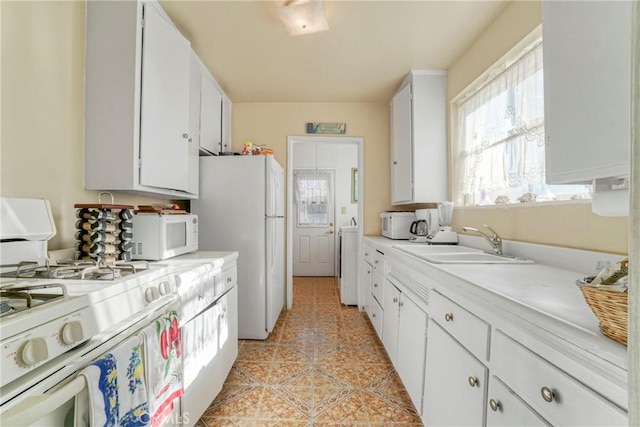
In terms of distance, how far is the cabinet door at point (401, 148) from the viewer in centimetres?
287

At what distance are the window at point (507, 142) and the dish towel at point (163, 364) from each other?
189 centimetres

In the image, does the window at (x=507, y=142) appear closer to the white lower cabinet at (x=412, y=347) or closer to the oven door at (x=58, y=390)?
the white lower cabinet at (x=412, y=347)

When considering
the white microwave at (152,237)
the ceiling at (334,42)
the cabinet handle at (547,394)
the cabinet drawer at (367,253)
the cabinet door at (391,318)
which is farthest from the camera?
the cabinet drawer at (367,253)

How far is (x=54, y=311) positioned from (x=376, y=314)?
241 centimetres

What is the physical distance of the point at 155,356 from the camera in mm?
1011

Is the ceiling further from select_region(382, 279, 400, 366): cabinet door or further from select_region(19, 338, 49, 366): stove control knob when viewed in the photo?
select_region(19, 338, 49, 366): stove control knob

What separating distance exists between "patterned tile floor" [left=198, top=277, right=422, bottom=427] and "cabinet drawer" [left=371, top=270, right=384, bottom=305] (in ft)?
1.32

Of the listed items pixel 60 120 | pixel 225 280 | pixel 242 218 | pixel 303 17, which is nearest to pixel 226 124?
pixel 242 218

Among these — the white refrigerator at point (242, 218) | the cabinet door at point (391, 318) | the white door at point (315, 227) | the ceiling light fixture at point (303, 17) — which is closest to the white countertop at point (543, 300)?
the cabinet door at point (391, 318)

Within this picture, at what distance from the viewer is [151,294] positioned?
3.51 feet

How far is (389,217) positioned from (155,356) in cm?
246

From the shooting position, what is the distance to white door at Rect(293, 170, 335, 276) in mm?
5406

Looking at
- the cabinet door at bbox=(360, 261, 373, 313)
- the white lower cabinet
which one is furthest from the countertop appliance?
the cabinet door at bbox=(360, 261, 373, 313)

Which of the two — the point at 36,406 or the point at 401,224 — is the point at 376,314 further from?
the point at 36,406
